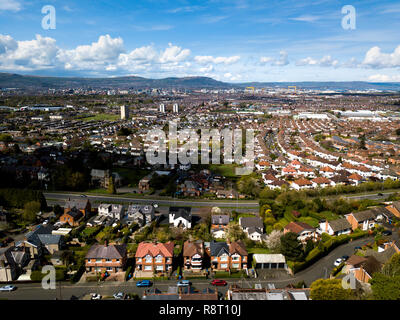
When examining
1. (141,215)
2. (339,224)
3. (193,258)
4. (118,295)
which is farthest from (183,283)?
(339,224)

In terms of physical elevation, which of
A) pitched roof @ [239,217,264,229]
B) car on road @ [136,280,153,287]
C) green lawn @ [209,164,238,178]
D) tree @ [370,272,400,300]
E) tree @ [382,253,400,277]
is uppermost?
green lawn @ [209,164,238,178]

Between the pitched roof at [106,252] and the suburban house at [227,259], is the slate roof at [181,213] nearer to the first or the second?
the suburban house at [227,259]

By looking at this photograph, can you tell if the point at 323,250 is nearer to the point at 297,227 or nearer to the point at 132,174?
the point at 297,227

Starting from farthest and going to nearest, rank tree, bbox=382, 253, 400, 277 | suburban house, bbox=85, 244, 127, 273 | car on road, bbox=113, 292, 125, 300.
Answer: suburban house, bbox=85, 244, 127, 273 → car on road, bbox=113, 292, 125, 300 → tree, bbox=382, 253, 400, 277

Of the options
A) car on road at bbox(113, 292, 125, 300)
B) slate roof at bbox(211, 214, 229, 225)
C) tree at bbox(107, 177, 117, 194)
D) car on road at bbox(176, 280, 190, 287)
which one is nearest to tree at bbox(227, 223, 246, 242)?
slate roof at bbox(211, 214, 229, 225)

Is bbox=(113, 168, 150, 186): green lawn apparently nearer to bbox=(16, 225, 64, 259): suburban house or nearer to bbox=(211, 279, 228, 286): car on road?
bbox=(16, 225, 64, 259): suburban house

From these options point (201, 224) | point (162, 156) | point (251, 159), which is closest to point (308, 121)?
point (251, 159)

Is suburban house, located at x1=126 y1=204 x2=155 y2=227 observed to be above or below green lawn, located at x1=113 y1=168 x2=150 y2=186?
below
